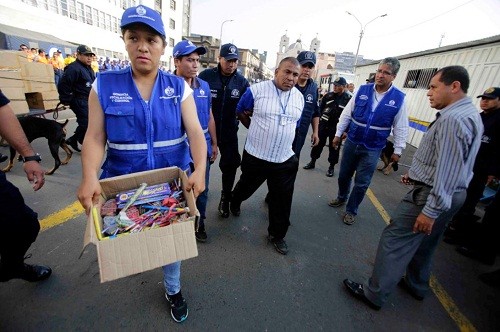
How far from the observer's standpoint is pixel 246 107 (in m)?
2.90

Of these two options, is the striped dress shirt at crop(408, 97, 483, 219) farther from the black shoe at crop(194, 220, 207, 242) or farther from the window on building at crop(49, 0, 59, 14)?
the window on building at crop(49, 0, 59, 14)

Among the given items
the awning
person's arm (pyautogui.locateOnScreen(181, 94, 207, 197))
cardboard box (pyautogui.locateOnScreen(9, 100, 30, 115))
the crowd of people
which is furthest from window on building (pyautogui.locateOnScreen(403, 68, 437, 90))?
the awning

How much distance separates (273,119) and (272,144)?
10.3 inches

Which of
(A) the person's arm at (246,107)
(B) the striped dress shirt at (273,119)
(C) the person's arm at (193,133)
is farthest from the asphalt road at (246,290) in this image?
(A) the person's arm at (246,107)

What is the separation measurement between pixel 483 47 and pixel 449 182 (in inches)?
311

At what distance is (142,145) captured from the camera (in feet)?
5.45

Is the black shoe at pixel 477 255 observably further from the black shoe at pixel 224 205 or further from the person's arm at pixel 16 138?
the person's arm at pixel 16 138

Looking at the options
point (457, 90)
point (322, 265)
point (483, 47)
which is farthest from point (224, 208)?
point (483, 47)

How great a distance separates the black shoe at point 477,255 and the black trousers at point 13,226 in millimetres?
4659

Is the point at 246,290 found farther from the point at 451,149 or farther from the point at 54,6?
the point at 54,6

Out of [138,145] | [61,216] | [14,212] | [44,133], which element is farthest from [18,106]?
[138,145]

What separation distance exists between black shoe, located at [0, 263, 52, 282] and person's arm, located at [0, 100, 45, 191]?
2.40 ft

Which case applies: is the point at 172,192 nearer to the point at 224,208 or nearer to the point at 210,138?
the point at 210,138

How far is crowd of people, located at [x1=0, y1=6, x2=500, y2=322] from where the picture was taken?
5.20ft
